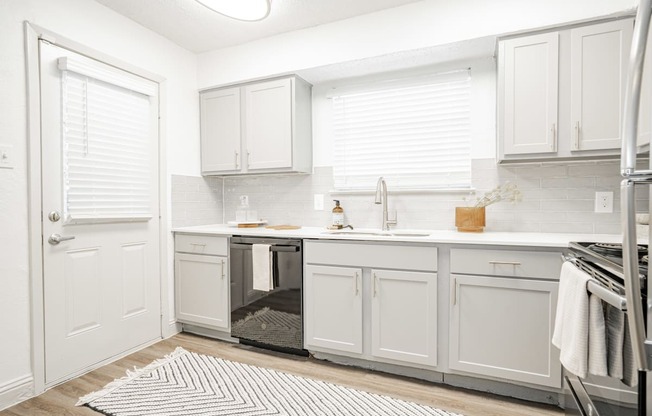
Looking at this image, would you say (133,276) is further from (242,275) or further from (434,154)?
(434,154)

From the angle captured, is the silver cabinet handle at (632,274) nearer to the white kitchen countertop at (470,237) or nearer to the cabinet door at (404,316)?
the white kitchen countertop at (470,237)

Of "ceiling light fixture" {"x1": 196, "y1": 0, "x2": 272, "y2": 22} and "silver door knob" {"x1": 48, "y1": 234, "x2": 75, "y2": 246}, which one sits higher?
"ceiling light fixture" {"x1": 196, "y1": 0, "x2": 272, "y2": 22}

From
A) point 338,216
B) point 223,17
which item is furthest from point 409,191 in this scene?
point 223,17

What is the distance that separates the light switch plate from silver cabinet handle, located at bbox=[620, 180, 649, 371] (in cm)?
268

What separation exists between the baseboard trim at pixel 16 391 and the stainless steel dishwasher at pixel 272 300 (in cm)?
121

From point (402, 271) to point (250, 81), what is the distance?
200 centimetres

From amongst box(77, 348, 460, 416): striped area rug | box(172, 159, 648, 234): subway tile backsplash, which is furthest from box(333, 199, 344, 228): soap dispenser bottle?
box(77, 348, 460, 416): striped area rug

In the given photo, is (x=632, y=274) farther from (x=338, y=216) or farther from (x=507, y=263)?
(x=338, y=216)

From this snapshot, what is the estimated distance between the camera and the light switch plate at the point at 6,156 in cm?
192

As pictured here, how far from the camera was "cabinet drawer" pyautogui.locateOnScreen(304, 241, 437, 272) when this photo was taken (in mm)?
2141

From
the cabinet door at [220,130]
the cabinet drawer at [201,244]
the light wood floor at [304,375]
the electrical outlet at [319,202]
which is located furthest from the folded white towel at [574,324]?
the cabinet door at [220,130]

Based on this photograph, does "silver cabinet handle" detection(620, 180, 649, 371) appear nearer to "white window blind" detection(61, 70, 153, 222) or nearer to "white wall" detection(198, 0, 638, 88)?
"white wall" detection(198, 0, 638, 88)

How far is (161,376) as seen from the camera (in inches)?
89.6

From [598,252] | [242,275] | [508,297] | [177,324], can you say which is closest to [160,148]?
[242,275]
